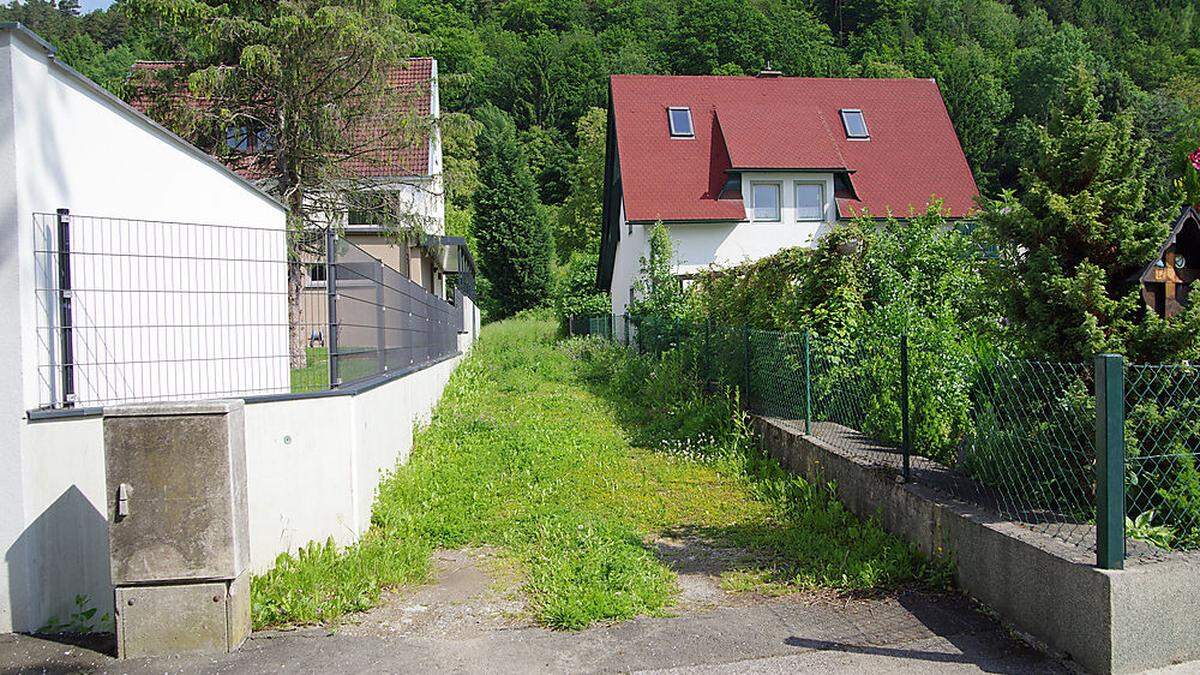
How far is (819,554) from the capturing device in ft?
18.6

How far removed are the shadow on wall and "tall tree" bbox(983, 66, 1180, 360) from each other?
212 inches

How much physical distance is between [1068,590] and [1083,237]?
6.32 feet

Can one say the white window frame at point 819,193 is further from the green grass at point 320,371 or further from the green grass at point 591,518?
the green grass at point 320,371

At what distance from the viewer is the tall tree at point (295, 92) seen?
16875 mm

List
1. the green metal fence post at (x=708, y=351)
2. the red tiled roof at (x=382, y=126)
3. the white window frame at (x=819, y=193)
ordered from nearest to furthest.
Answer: the green metal fence post at (x=708, y=351), the red tiled roof at (x=382, y=126), the white window frame at (x=819, y=193)

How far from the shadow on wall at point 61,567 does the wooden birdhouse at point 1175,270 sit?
5.81 m

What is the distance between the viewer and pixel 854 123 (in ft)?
95.3

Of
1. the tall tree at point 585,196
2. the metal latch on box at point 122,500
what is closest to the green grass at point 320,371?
the metal latch on box at point 122,500

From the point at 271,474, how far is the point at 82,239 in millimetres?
1864

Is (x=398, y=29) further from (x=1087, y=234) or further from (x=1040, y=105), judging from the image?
(x=1040, y=105)

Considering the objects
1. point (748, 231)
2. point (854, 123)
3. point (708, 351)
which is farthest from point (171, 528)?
point (854, 123)

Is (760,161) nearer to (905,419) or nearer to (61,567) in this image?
(905,419)

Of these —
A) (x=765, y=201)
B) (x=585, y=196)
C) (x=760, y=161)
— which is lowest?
(x=765, y=201)

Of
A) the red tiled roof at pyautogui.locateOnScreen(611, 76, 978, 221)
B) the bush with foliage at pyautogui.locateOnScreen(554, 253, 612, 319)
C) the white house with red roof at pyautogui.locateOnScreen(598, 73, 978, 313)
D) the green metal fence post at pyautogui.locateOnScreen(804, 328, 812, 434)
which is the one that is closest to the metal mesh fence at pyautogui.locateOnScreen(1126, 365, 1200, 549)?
the green metal fence post at pyautogui.locateOnScreen(804, 328, 812, 434)
